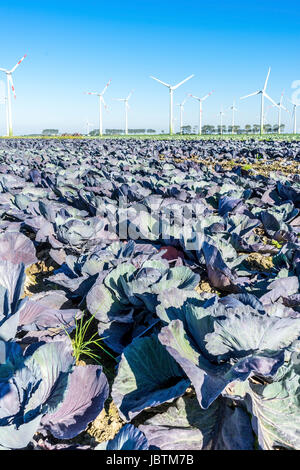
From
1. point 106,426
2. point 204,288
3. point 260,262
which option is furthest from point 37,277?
point 260,262

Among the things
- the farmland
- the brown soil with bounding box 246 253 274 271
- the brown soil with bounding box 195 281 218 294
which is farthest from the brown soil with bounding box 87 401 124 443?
the brown soil with bounding box 246 253 274 271

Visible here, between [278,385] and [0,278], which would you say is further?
[0,278]

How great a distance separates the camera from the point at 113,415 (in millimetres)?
1703

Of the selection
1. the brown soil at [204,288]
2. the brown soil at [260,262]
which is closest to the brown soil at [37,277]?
the brown soil at [204,288]

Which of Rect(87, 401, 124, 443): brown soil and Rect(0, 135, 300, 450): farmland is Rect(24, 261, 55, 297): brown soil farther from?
Rect(87, 401, 124, 443): brown soil

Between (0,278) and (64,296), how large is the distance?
48 cm

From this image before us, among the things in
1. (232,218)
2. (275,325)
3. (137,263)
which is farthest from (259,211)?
(275,325)

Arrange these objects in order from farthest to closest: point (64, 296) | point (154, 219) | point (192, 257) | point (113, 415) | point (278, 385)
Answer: point (154, 219) → point (192, 257) → point (64, 296) → point (113, 415) → point (278, 385)

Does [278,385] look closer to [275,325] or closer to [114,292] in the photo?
[275,325]

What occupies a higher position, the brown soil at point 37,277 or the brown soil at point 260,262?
the brown soil at point 260,262


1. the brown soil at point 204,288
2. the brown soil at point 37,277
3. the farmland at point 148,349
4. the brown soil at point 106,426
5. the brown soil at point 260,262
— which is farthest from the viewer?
the brown soil at point 260,262

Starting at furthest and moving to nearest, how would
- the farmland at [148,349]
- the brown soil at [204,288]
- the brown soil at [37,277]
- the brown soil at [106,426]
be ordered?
the brown soil at [37,277] → the brown soil at [204,288] → the brown soil at [106,426] → the farmland at [148,349]

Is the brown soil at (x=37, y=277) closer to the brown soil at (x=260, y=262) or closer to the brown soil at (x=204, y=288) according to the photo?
the brown soil at (x=204, y=288)
